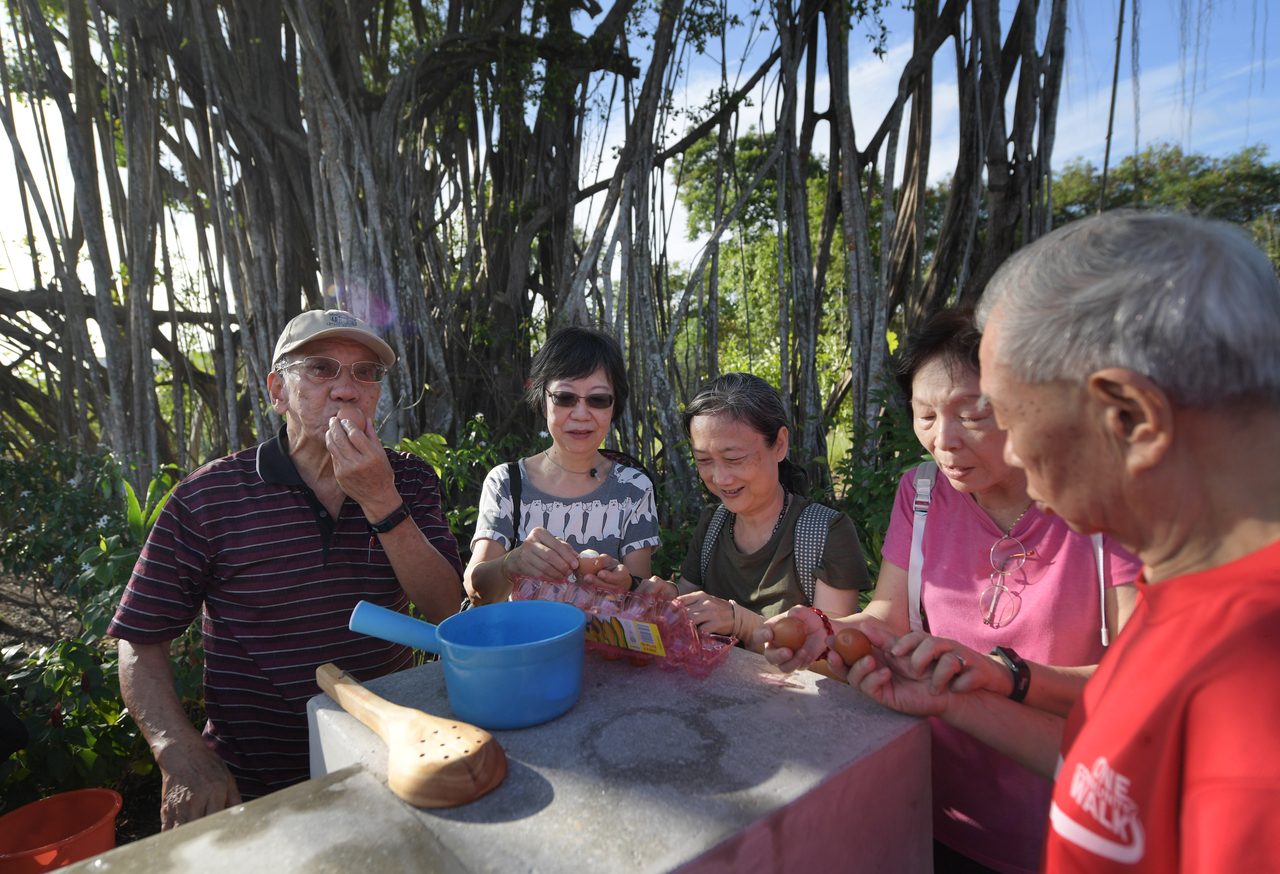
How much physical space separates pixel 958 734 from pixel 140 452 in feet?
15.3

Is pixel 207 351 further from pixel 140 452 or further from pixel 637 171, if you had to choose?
pixel 637 171

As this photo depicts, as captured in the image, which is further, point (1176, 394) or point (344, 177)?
point (344, 177)

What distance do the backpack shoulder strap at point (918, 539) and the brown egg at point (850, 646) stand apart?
481 millimetres

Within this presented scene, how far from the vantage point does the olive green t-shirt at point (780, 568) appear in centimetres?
179

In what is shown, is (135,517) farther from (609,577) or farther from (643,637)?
(643,637)

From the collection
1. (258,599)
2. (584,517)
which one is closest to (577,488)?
(584,517)

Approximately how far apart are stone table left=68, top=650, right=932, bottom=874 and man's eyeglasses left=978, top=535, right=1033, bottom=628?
451 mm

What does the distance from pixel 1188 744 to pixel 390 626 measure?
1031 millimetres

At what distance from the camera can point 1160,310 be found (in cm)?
60

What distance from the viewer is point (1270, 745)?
52cm

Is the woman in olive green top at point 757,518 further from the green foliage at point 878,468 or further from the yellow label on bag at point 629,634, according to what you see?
the green foliage at point 878,468

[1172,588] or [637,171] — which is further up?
[637,171]

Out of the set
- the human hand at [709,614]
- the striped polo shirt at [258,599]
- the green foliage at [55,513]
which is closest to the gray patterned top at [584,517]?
the striped polo shirt at [258,599]

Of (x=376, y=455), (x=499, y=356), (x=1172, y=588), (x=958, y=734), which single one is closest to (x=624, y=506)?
(x=376, y=455)
